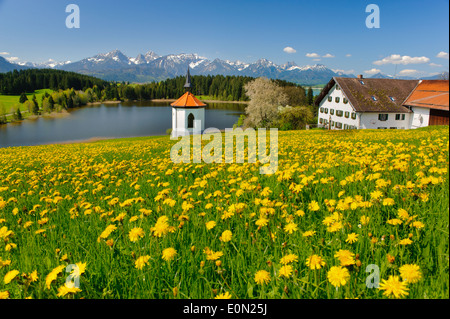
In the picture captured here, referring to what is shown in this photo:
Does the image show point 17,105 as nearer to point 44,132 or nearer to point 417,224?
point 44,132

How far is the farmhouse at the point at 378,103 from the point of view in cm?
141

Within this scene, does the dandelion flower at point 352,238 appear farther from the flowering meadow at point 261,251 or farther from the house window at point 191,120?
the house window at point 191,120

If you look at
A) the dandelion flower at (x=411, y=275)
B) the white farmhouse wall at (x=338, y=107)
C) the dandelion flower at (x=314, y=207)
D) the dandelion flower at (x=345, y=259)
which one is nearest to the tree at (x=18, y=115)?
the white farmhouse wall at (x=338, y=107)

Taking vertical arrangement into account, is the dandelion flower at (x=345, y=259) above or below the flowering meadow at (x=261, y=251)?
above

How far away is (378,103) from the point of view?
37.8 ft

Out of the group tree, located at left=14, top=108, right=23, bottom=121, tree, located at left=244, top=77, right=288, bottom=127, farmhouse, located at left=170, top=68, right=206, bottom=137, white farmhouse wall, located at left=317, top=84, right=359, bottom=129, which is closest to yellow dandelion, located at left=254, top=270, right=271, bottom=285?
white farmhouse wall, located at left=317, top=84, right=359, bottom=129

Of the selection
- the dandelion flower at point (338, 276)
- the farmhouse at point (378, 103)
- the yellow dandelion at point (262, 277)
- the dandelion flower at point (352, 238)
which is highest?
the farmhouse at point (378, 103)

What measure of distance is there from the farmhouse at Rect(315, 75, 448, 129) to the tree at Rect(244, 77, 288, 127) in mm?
7863

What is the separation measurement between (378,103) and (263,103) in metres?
33.9

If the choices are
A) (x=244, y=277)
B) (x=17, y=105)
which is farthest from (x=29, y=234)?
(x=17, y=105)

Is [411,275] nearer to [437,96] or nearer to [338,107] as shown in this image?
[437,96]

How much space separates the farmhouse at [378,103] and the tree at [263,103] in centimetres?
786

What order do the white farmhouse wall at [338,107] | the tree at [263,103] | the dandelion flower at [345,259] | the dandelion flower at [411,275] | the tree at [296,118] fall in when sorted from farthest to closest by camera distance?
the tree at [263,103] → the tree at [296,118] → the white farmhouse wall at [338,107] → the dandelion flower at [345,259] → the dandelion flower at [411,275]
